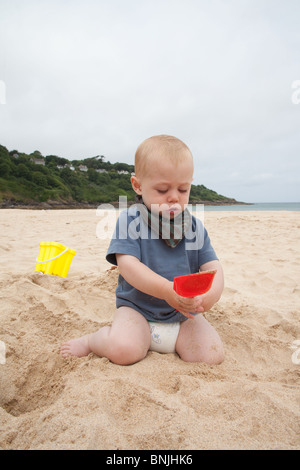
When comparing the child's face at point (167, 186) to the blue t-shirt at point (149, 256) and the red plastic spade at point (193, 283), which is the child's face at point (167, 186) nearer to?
the blue t-shirt at point (149, 256)

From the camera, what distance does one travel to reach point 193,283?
3.98ft

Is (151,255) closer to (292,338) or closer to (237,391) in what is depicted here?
(237,391)

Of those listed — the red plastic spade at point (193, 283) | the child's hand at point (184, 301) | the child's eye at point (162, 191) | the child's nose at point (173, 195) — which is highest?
the child's eye at point (162, 191)

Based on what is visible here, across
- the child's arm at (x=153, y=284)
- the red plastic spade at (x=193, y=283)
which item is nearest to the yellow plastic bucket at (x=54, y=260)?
the child's arm at (x=153, y=284)

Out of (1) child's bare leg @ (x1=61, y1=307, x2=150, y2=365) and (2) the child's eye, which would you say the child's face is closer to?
(2) the child's eye

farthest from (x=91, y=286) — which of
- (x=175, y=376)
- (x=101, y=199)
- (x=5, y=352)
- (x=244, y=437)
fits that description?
(x=101, y=199)

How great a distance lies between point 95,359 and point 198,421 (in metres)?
0.66

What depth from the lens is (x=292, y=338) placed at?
6.25 ft

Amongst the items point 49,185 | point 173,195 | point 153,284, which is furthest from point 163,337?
point 49,185

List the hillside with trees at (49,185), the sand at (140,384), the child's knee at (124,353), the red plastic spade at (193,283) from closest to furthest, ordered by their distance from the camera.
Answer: the sand at (140,384)
the red plastic spade at (193,283)
the child's knee at (124,353)
the hillside with trees at (49,185)

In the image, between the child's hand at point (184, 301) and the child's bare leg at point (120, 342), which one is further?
the child's bare leg at point (120, 342)

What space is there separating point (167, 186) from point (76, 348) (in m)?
1.00

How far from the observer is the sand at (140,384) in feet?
3.10

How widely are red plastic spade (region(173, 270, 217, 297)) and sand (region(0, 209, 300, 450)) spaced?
15.5 inches
